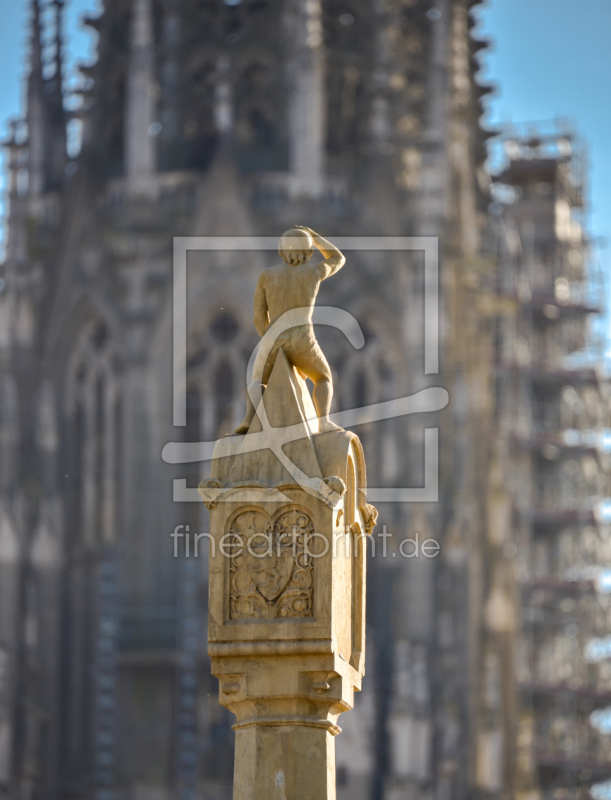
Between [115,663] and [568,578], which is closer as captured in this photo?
[115,663]

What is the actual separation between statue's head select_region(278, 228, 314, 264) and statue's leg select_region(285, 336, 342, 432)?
54 centimetres

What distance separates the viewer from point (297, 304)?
1264 centimetres

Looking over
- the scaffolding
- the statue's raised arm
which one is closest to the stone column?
the scaffolding

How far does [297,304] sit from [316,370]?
45cm

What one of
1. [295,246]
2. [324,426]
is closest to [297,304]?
[295,246]

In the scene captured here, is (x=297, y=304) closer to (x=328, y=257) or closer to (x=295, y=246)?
(x=295, y=246)

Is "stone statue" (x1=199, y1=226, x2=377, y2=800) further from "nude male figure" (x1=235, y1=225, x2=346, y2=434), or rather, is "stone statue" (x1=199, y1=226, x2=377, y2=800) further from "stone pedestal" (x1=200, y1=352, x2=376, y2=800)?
"nude male figure" (x1=235, y1=225, x2=346, y2=434)

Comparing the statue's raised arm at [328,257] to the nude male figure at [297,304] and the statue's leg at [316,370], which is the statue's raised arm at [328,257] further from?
the statue's leg at [316,370]

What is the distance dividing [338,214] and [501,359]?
493 inches

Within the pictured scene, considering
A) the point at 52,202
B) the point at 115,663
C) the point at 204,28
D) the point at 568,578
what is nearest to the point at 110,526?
the point at 115,663

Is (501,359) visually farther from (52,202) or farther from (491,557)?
(52,202)

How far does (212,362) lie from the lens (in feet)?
144

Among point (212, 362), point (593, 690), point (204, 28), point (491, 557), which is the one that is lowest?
point (593, 690)

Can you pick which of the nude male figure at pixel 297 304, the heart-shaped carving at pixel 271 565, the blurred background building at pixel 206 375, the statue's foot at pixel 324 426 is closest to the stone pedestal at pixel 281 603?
the heart-shaped carving at pixel 271 565
